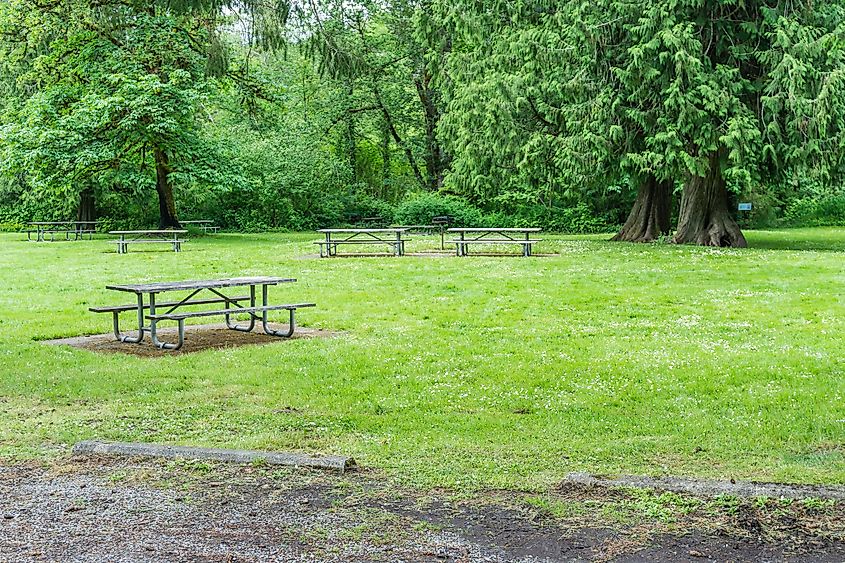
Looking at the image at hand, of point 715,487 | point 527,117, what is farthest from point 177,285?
point 527,117

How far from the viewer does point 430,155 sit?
45.8 meters

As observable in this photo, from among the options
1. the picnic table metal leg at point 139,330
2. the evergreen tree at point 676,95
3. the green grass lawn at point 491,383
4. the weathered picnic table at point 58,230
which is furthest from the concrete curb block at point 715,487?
the weathered picnic table at point 58,230

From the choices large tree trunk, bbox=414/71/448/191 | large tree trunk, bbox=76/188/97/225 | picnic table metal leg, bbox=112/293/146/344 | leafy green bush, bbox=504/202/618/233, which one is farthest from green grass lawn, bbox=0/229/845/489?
large tree trunk, bbox=414/71/448/191

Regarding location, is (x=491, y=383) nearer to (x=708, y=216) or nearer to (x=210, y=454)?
(x=210, y=454)

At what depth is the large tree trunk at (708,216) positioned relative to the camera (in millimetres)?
24953

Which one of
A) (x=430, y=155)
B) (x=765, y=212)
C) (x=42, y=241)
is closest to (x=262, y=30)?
(x=42, y=241)

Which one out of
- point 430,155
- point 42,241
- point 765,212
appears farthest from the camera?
point 430,155

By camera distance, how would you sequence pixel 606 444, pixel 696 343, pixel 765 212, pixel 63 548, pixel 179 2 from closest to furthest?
1. pixel 63 548
2. pixel 606 444
3. pixel 179 2
4. pixel 696 343
5. pixel 765 212

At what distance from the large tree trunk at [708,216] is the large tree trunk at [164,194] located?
16512mm

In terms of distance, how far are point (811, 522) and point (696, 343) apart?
5.44 metres

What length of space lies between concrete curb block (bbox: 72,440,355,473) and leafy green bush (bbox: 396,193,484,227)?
31.2m

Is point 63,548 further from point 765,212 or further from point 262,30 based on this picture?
point 765,212

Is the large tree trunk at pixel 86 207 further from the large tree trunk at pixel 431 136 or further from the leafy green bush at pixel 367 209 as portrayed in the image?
the large tree trunk at pixel 431 136

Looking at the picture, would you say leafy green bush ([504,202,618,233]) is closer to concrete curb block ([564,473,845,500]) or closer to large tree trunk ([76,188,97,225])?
large tree trunk ([76,188,97,225])
